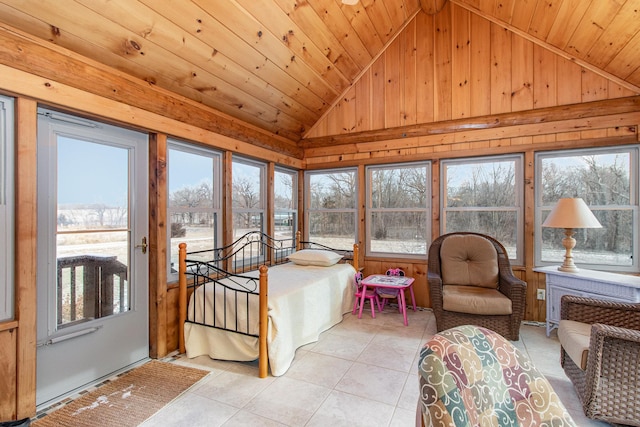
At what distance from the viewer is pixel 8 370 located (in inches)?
71.2

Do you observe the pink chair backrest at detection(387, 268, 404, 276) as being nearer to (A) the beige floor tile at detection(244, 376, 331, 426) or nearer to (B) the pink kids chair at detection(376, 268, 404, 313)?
(B) the pink kids chair at detection(376, 268, 404, 313)

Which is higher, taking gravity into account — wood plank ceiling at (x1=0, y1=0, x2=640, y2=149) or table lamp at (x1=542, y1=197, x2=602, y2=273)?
wood plank ceiling at (x1=0, y1=0, x2=640, y2=149)

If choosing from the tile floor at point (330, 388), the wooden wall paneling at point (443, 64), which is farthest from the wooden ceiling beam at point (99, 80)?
the wooden wall paneling at point (443, 64)

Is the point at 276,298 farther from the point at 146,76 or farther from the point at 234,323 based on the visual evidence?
the point at 146,76

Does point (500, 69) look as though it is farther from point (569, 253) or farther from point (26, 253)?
Answer: point (26, 253)

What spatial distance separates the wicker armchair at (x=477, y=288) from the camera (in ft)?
9.45

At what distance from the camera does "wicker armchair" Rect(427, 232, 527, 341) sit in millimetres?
2879

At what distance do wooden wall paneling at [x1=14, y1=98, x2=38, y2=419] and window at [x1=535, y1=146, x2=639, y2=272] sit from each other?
454cm

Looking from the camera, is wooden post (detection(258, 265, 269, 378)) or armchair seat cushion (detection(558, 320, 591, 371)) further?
wooden post (detection(258, 265, 269, 378))

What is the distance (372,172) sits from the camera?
4.43 metres

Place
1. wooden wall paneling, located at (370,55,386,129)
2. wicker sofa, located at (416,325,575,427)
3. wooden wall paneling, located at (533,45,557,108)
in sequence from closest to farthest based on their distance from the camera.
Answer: wicker sofa, located at (416,325,575,427)
wooden wall paneling, located at (533,45,557,108)
wooden wall paneling, located at (370,55,386,129)

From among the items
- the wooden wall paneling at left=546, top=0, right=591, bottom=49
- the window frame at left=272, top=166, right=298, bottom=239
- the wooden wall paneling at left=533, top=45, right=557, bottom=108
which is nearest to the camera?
the wooden wall paneling at left=546, top=0, right=591, bottom=49

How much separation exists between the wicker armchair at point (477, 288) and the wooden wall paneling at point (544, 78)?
160cm

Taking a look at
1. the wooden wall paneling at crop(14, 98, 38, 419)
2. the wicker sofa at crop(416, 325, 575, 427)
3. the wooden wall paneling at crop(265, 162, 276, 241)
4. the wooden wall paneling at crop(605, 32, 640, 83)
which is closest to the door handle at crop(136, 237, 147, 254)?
the wooden wall paneling at crop(14, 98, 38, 419)
